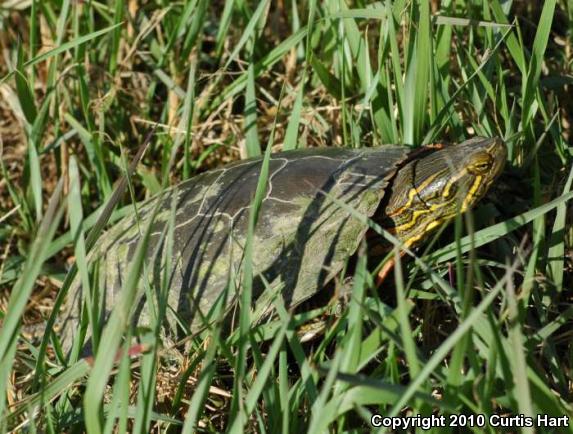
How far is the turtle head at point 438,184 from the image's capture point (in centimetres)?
254

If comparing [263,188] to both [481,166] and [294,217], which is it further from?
[481,166]

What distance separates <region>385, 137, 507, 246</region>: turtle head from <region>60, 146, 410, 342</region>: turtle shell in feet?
0.28

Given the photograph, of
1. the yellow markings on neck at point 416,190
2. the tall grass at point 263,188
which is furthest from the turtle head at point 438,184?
the tall grass at point 263,188

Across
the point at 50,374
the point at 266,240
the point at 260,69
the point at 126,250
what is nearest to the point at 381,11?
the point at 260,69

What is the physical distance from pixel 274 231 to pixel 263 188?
400mm

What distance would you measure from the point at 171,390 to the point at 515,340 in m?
1.09

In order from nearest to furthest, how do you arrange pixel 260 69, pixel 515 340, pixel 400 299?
pixel 515 340
pixel 400 299
pixel 260 69

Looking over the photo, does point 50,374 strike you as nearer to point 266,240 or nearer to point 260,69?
point 266,240

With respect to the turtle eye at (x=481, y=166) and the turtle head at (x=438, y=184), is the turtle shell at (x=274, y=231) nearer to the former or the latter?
the turtle head at (x=438, y=184)

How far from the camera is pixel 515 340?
1518mm

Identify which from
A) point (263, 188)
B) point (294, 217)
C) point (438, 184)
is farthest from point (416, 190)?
point (263, 188)

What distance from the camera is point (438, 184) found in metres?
2.62

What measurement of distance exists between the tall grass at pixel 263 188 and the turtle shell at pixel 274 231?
139 mm

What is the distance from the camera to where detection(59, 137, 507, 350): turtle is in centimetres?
246
